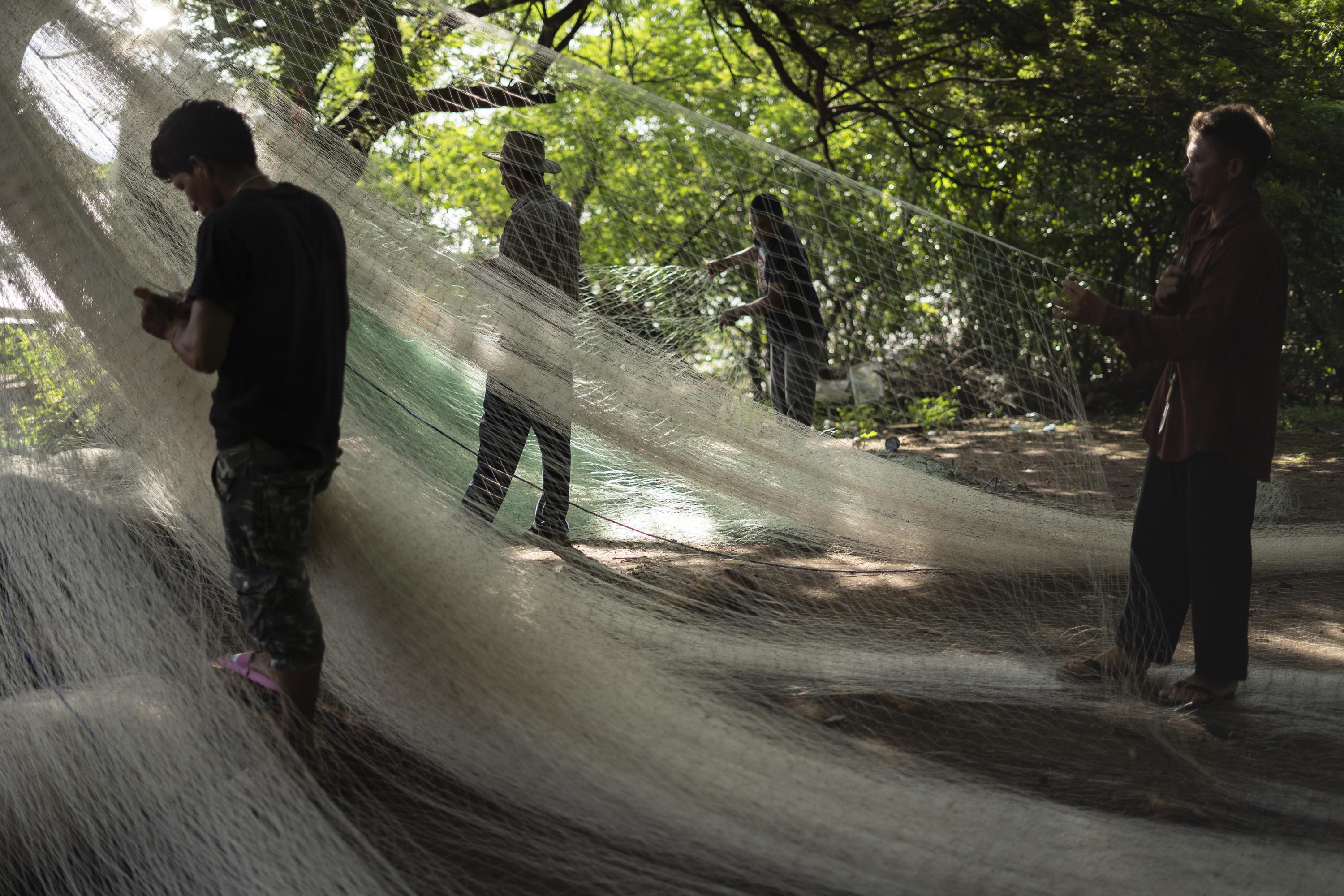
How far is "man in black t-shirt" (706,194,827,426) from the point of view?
4547 millimetres

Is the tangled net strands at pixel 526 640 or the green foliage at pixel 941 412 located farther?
the green foliage at pixel 941 412

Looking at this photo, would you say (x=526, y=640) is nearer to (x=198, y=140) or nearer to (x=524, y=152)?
(x=198, y=140)

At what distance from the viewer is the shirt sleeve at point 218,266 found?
74.6 inches

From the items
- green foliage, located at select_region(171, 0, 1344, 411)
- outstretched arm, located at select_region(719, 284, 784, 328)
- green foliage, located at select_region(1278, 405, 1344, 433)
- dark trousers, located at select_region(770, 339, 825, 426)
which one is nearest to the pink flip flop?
green foliage, located at select_region(171, 0, 1344, 411)

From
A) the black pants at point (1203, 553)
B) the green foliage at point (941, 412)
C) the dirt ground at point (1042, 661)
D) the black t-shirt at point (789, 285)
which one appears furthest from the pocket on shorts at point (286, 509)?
the green foliage at point (941, 412)

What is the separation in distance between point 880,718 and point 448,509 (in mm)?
1280

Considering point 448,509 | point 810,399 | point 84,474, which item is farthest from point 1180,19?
point 84,474

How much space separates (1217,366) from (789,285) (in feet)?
8.16

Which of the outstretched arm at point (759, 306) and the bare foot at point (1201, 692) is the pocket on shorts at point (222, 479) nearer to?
the bare foot at point (1201, 692)

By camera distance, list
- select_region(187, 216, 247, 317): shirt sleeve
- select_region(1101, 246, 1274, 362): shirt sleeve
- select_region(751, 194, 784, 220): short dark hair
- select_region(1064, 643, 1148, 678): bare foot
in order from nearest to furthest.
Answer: select_region(187, 216, 247, 317): shirt sleeve → select_region(1101, 246, 1274, 362): shirt sleeve → select_region(1064, 643, 1148, 678): bare foot → select_region(751, 194, 784, 220): short dark hair

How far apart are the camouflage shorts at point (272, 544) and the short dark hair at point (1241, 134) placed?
2.49 metres

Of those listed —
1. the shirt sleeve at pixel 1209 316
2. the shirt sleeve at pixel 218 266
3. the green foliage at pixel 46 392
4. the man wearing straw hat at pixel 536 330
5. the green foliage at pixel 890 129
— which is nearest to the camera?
the shirt sleeve at pixel 218 266

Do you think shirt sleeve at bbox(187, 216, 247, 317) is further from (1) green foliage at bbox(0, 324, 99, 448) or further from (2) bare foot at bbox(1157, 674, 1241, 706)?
(2) bare foot at bbox(1157, 674, 1241, 706)

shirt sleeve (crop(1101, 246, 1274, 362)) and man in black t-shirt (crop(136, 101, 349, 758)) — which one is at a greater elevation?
shirt sleeve (crop(1101, 246, 1274, 362))
